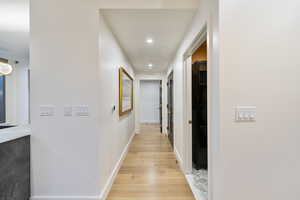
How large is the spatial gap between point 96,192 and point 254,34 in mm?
2201

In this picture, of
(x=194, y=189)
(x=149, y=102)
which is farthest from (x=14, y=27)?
(x=149, y=102)

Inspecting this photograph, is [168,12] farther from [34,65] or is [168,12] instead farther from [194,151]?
[194,151]

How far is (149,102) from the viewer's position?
28.1ft

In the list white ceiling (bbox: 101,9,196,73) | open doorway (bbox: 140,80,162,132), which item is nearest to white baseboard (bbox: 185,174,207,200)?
white ceiling (bbox: 101,9,196,73)

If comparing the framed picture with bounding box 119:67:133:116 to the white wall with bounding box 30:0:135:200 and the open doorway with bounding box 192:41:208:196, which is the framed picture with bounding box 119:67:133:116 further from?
the open doorway with bounding box 192:41:208:196

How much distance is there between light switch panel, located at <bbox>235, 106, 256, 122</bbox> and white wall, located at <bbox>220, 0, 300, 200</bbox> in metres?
0.04

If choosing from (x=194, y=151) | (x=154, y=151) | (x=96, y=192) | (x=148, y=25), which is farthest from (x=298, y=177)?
(x=154, y=151)

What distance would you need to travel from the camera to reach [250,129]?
4.25 ft

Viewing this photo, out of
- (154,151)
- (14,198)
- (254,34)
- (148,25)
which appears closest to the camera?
(254,34)

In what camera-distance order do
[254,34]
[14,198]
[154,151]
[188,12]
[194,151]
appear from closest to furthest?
[254,34], [14,198], [188,12], [194,151], [154,151]

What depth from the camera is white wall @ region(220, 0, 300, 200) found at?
128 cm

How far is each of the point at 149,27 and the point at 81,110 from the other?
1485mm

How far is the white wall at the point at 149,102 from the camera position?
851cm

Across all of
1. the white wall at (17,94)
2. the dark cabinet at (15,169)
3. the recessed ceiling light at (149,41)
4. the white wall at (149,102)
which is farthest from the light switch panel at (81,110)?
the white wall at (149,102)
